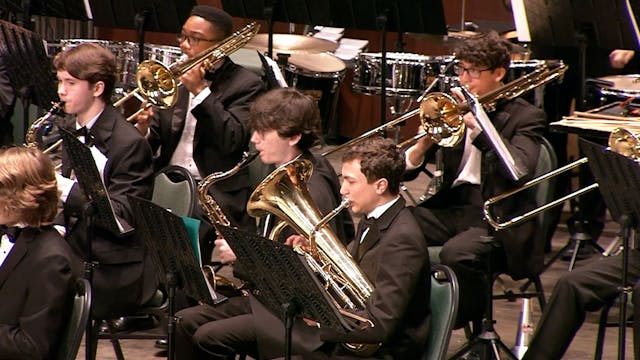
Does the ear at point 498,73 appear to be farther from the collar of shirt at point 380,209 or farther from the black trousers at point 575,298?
the collar of shirt at point 380,209

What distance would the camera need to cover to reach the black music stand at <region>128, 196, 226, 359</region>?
394 cm

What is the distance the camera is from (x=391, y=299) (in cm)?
376

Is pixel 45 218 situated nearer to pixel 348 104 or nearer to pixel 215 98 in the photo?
pixel 215 98

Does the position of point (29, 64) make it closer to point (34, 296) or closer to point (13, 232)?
point (13, 232)

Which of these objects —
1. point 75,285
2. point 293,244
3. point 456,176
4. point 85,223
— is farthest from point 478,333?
point 75,285

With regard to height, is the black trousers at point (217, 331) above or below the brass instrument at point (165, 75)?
below

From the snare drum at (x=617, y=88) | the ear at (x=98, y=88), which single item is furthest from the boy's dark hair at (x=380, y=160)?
the snare drum at (x=617, y=88)

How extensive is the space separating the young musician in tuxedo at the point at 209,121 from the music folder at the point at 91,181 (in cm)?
100

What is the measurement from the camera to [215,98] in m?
5.59

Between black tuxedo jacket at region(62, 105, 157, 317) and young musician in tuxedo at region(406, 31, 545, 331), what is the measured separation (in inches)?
49.5

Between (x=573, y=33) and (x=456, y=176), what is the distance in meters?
1.09

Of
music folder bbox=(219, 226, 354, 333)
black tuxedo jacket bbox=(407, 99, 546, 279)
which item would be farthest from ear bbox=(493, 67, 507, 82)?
music folder bbox=(219, 226, 354, 333)

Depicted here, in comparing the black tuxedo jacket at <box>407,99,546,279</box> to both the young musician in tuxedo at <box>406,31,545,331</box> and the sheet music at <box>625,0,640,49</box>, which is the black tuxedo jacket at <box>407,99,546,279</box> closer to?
the young musician in tuxedo at <box>406,31,545,331</box>

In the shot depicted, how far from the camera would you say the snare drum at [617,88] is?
18.5ft
